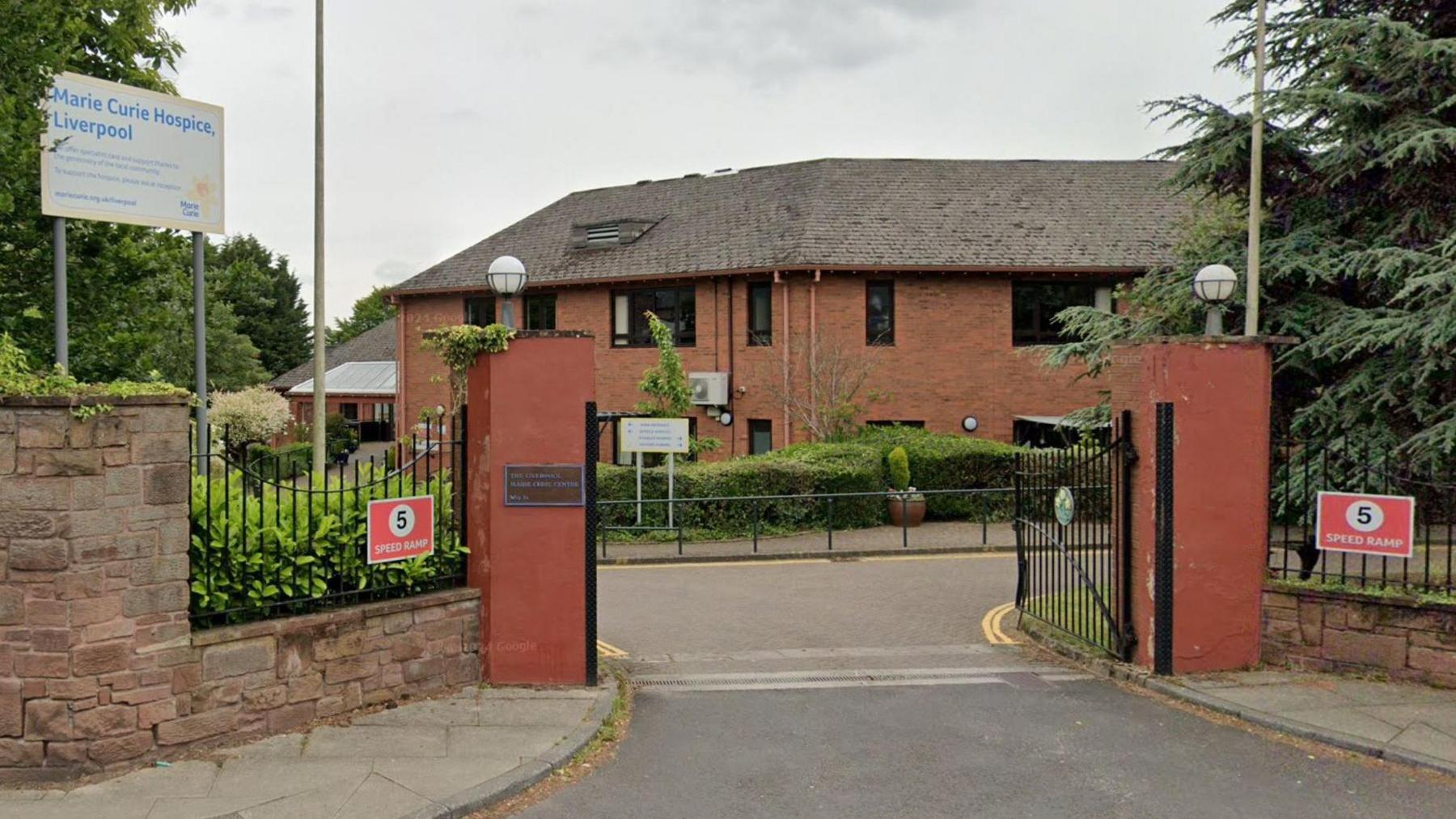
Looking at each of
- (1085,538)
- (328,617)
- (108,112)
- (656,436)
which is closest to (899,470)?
(656,436)

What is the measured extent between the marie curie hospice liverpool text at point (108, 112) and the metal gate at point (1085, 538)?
26.4ft

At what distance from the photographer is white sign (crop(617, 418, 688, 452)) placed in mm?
19016

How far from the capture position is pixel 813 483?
2014 cm

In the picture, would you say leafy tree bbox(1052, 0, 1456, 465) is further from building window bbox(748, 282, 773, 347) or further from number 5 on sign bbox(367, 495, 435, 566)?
building window bbox(748, 282, 773, 347)

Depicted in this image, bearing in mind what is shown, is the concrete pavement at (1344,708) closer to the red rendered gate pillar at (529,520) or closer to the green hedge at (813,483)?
the red rendered gate pillar at (529,520)

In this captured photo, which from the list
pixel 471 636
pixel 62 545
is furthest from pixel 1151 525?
pixel 62 545

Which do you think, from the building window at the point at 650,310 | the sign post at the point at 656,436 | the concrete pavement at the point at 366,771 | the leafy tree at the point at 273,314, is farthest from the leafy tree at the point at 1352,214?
the leafy tree at the point at 273,314

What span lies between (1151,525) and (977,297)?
18.0m

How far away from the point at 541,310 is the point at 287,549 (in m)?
23.5

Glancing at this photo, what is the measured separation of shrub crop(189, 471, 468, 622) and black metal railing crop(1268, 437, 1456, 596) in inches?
260

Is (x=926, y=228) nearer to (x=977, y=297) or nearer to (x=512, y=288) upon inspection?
(x=977, y=297)

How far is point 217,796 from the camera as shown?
5949mm

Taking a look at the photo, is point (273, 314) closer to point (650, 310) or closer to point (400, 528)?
point (650, 310)

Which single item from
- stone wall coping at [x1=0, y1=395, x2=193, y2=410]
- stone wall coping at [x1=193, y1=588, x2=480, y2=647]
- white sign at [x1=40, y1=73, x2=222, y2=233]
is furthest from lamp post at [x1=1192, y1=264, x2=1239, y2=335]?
white sign at [x1=40, y1=73, x2=222, y2=233]
